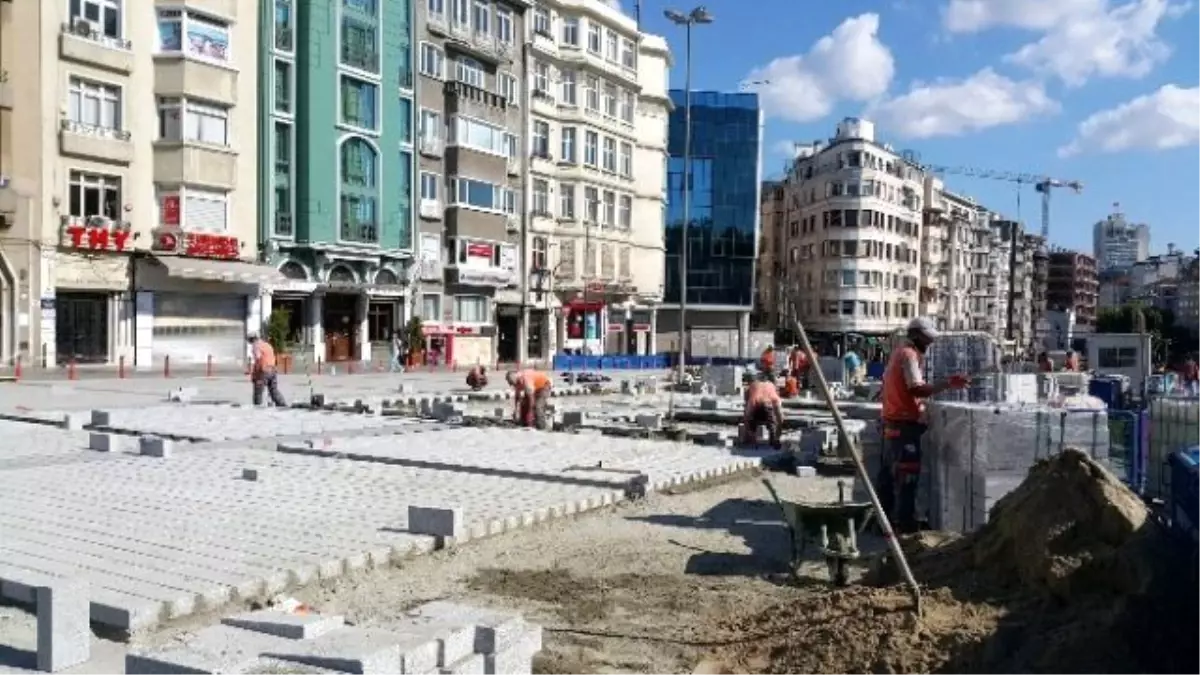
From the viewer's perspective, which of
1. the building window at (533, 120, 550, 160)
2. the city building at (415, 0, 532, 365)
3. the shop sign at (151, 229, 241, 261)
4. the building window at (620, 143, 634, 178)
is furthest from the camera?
the building window at (620, 143, 634, 178)

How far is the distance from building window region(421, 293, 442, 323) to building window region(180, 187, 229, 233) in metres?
11.3

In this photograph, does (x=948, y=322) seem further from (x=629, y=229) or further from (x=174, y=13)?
(x=174, y=13)

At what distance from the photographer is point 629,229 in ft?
203

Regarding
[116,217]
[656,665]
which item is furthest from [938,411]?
[116,217]

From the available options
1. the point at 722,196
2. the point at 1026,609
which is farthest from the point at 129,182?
the point at 722,196

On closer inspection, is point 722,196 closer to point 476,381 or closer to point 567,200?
point 567,200

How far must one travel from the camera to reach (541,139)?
54.8m

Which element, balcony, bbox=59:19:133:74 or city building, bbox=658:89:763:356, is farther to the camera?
city building, bbox=658:89:763:356

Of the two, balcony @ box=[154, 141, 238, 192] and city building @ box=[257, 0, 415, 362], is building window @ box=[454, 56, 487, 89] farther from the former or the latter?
balcony @ box=[154, 141, 238, 192]

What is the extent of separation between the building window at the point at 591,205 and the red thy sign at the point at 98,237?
27005 mm

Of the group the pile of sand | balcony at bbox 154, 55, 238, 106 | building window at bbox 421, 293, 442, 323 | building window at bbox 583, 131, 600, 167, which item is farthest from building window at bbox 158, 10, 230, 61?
the pile of sand

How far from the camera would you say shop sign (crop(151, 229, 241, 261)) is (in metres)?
35.6

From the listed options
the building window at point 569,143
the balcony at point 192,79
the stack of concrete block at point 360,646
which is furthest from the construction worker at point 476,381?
the building window at point 569,143

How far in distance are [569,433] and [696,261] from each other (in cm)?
6128
